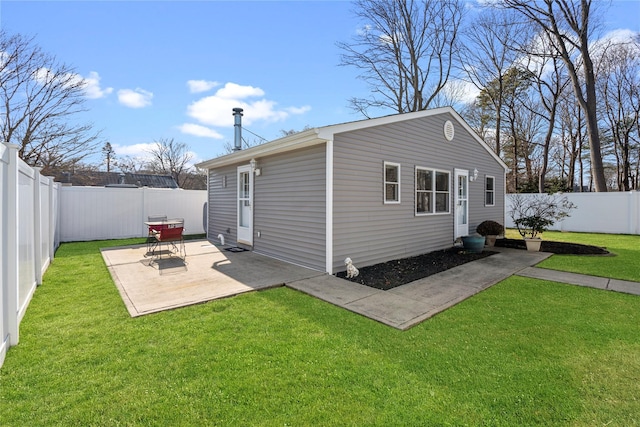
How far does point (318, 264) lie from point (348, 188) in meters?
1.63

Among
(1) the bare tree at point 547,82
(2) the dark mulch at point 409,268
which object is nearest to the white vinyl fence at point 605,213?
(1) the bare tree at point 547,82

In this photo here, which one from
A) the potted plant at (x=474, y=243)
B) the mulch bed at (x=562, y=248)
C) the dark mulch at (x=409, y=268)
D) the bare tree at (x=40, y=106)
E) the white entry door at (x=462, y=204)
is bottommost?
the dark mulch at (x=409, y=268)

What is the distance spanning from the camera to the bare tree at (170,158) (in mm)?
31609

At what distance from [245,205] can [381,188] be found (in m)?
4.11

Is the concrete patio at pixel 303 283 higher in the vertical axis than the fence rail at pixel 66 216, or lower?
lower

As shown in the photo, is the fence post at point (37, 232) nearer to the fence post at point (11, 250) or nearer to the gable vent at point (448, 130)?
the fence post at point (11, 250)

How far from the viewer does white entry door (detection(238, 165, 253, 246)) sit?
823 centimetres

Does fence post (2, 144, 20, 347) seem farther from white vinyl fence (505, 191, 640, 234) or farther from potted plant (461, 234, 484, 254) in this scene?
white vinyl fence (505, 191, 640, 234)

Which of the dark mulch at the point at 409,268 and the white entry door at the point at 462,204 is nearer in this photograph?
the dark mulch at the point at 409,268

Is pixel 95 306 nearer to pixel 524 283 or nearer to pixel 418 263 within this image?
pixel 418 263

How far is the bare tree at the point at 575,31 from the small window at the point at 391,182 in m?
12.7

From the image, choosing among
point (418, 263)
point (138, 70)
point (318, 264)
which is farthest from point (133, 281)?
point (138, 70)

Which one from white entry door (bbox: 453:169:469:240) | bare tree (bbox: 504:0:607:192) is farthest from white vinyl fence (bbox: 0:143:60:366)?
bare tree (bbox: 504:0:607:192)

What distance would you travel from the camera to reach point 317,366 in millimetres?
2658
